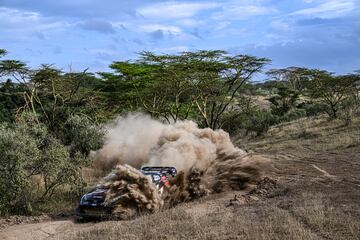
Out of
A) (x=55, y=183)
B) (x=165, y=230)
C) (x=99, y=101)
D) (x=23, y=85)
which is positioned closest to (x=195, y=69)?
(x=99, y=101)

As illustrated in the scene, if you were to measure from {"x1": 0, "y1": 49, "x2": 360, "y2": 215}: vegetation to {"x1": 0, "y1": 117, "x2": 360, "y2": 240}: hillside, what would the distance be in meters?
2.72

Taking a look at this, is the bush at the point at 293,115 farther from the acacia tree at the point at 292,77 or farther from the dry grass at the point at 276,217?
the dry grass at the point at 276,217

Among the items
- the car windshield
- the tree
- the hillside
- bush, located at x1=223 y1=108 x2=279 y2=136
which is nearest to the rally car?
the car windshield

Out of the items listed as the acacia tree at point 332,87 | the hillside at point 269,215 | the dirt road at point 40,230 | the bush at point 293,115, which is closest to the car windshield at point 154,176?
the hillside at point 269,215

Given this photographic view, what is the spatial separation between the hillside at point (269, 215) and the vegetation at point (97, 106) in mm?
2722

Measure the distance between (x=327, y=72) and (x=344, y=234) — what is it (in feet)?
120

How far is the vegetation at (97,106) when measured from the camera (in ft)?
53.3

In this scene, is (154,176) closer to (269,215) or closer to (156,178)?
(156,178)

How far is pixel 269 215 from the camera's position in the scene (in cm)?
1037

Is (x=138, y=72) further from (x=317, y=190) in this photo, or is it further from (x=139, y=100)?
(x=317, y=190)

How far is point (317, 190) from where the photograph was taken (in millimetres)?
13992

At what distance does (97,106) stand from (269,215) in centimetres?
2370

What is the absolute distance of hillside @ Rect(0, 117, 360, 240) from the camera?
9086mm

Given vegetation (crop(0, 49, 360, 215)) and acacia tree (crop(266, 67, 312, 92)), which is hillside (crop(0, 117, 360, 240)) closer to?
vegetation (crop(0, 49, 360, 215))
